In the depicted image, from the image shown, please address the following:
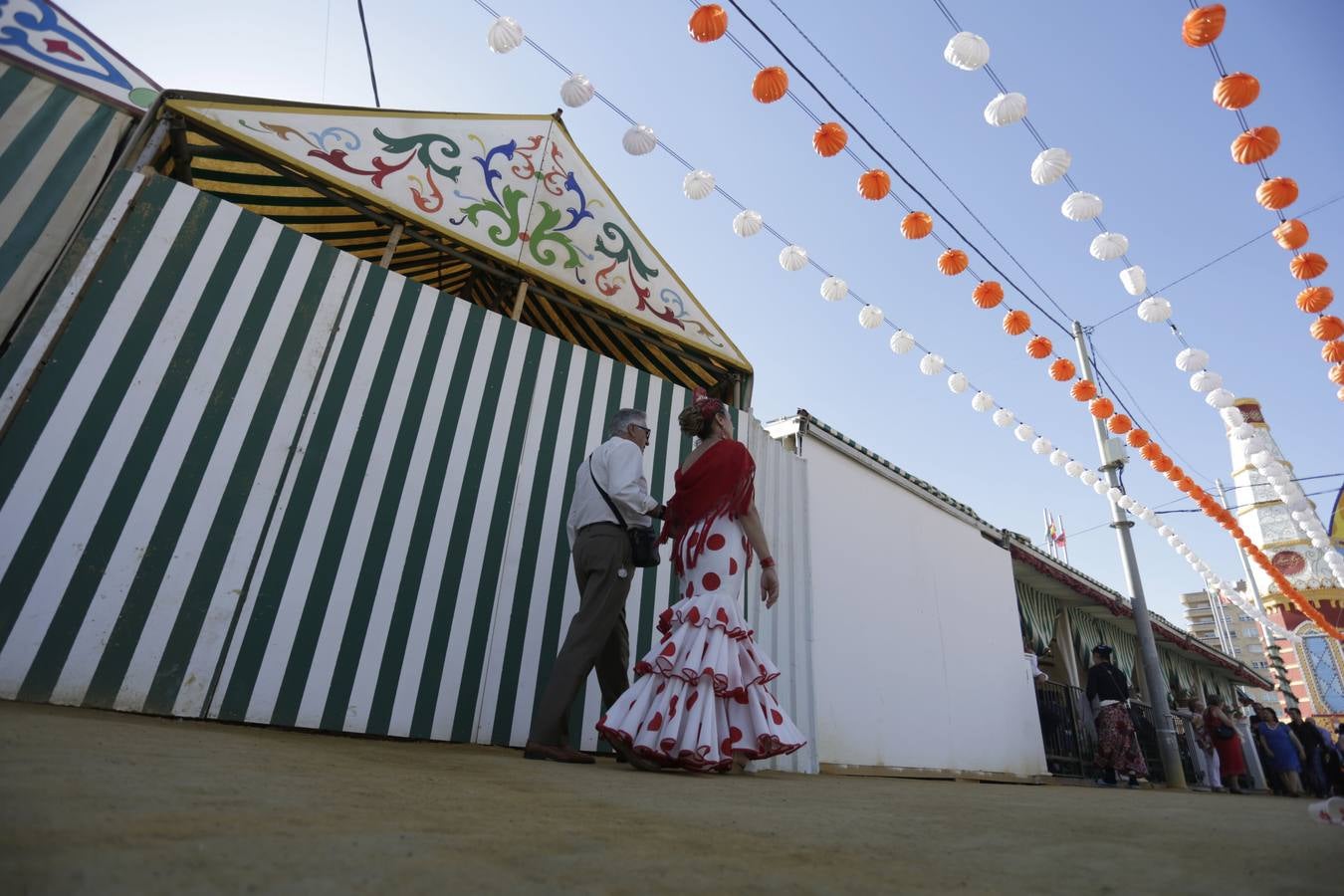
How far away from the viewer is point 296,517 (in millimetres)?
2881

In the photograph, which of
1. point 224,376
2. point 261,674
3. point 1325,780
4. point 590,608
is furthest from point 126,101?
point 1325,780

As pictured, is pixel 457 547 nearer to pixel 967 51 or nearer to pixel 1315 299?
pixel 967 51

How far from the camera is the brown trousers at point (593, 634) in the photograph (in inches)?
102

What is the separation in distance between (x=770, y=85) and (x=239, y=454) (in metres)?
4.22

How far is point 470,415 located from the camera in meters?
3.53

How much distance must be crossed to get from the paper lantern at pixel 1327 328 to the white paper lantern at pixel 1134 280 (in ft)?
5.29

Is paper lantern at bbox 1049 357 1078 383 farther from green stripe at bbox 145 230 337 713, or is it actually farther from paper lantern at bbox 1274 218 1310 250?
green stripe at bbox 145 230 337 713

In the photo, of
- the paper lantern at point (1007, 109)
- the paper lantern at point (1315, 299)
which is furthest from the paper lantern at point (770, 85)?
the paper lantern at point (1315, 299)

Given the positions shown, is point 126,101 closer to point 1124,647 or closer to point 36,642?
point 36,642

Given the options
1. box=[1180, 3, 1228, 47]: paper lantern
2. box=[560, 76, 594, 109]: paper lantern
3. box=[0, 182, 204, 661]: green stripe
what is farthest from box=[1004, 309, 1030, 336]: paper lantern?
box=[0, 182, 204, 661]: green stripe

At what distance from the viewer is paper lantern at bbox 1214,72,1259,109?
181 inches

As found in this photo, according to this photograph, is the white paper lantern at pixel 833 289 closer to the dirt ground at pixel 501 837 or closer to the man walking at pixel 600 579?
the man walking at pixel 600 579

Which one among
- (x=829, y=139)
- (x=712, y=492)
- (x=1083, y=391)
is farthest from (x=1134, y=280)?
(x=712, y=492)

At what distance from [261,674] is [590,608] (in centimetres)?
132
